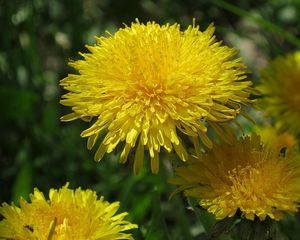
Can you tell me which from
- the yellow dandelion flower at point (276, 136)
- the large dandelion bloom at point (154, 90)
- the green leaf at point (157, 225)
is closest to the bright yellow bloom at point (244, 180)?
the large dandelion bloom at point (154, 90)

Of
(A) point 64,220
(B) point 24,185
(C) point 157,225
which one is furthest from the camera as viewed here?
(B) point 24,185

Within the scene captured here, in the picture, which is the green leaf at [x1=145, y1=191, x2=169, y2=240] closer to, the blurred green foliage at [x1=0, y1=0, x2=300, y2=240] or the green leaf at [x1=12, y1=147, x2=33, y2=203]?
the blurred green foliage at [x1=0, y1=0, x2=300, y2=240]

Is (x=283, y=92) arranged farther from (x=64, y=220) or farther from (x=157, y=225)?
(x=64, y=220)

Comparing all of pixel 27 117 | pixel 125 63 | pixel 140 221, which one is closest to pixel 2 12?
pixel 27 117

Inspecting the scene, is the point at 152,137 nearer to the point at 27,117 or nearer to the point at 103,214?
the point at 103,214

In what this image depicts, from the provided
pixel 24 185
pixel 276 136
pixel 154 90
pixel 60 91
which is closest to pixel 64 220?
pixel 154 90

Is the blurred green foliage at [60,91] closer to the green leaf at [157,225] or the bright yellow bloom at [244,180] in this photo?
the green leaf at [157,225]
